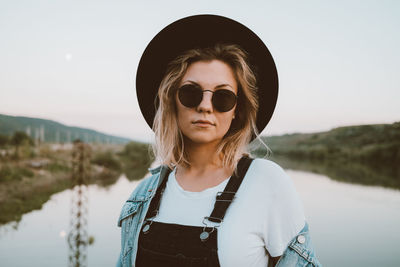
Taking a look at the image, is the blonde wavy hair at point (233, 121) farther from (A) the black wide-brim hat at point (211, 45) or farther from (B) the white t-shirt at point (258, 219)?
Result: (B) the white t-shirt at point (258, 219)

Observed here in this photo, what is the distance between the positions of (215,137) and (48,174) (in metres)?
26.4

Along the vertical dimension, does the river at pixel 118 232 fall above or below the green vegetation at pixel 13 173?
below

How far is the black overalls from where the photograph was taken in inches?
57.2

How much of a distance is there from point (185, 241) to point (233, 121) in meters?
0.76

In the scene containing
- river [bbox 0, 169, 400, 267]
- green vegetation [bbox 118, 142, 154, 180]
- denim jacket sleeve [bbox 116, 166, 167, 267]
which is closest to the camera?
denim jacket sleeve [bbox 116, 166, 167, 267]

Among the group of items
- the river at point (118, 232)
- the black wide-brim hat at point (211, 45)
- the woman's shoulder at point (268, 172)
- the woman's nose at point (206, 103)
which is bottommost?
the river at point (118, 232)

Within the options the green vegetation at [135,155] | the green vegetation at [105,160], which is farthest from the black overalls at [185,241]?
the green vegetation at [135,155]

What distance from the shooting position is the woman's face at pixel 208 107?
1.71 meters

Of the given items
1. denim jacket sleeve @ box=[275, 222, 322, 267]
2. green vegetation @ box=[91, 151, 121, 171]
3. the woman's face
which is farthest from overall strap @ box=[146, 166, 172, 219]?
green vegetation @ box=[91, 151, 121, 171]

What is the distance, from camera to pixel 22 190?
823 inches

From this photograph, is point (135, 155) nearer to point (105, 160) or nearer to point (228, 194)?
point (105, 160)

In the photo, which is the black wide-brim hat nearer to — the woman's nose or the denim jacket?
the woman's nose

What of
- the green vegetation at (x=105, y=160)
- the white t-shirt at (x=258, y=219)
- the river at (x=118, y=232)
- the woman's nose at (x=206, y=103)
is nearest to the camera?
the white t-shirt at (x=258, y=219)

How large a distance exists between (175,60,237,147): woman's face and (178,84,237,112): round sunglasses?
20mm
